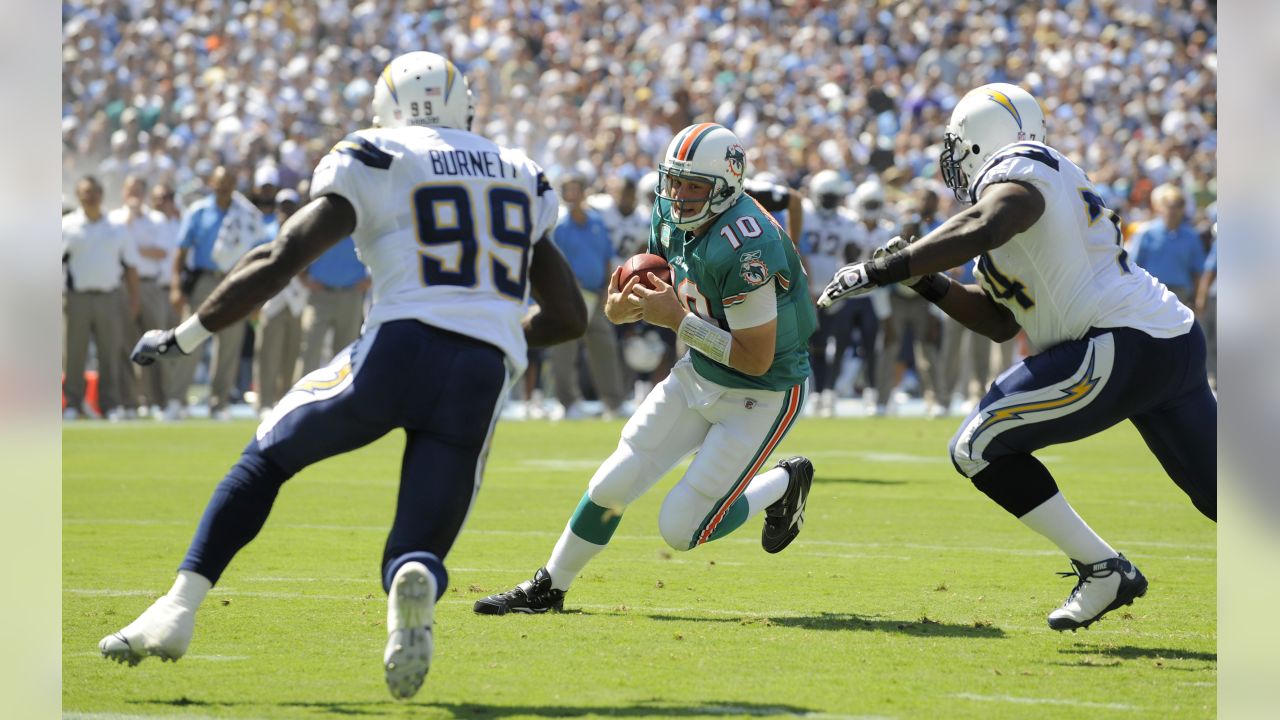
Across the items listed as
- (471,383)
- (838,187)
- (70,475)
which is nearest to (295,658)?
(471,383)

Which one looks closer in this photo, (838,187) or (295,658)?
(295,658)

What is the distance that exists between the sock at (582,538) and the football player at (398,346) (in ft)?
4.02

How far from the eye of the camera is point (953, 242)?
505 centimetres

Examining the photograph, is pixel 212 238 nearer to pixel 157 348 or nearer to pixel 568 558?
pixel 568 558

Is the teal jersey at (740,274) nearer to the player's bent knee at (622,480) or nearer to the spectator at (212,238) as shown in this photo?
the player's bent knee at (622,480)

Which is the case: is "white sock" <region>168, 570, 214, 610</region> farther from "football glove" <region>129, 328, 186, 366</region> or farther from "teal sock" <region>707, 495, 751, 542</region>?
"teal sock" <region>707, 495, 751, 542</region>

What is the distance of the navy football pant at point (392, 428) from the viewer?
14.4 feet

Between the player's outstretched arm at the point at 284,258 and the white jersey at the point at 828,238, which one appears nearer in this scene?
the player's outstretched arm at the point at 284,258

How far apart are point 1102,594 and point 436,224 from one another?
8.05 ft

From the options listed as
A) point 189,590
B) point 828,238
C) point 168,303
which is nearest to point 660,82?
point 828,238

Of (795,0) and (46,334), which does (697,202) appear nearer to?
(46,334)

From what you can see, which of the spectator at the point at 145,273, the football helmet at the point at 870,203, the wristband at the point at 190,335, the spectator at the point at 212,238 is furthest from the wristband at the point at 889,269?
the football helmet at the point at 870,203

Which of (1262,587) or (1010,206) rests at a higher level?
(1010,206)

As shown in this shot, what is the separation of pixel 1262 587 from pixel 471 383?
223 cm
